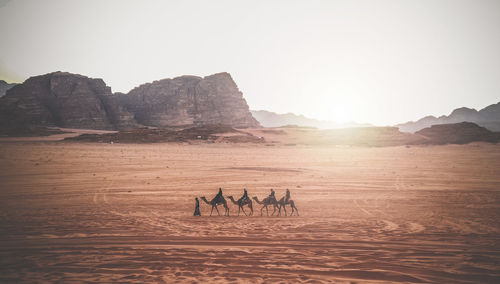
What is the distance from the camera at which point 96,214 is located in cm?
984

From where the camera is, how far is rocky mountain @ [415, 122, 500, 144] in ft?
181

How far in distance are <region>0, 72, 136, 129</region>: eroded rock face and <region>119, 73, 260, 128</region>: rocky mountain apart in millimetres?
11883

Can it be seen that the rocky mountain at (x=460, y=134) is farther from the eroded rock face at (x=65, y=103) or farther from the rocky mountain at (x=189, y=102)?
the eroded rock face at (x=65, y=103)

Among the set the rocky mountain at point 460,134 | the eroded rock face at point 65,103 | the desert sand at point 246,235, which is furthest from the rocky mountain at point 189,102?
the desert sand at point 246,235

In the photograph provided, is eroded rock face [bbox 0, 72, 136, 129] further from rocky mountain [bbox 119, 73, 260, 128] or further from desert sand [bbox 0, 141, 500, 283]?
desert sand [bbox 0, 141, 500, 283]

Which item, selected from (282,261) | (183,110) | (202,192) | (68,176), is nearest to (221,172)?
(202,192)

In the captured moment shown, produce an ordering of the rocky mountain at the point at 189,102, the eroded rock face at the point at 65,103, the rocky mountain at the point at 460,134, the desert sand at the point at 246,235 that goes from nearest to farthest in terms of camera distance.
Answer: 1. the desert sand at the point at 246,235
2. the rocky mountain at the point at 460,134
3. the eroded rock face at the point at 65,103
4. the rocky mountain at the point at 189,102

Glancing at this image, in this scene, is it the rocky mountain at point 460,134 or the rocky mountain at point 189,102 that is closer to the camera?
the rocky mountain at point 460,134

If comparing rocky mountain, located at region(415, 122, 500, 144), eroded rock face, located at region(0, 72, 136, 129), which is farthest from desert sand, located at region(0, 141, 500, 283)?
eroded rock face, located at region(0, 72, 136, 129)

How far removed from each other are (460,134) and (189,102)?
97.1 m

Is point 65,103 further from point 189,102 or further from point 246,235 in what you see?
point 246,235

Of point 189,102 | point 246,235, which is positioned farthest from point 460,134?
point 189,102

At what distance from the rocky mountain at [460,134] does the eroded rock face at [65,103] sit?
104111 mm

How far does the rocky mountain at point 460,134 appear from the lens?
2168 inches
